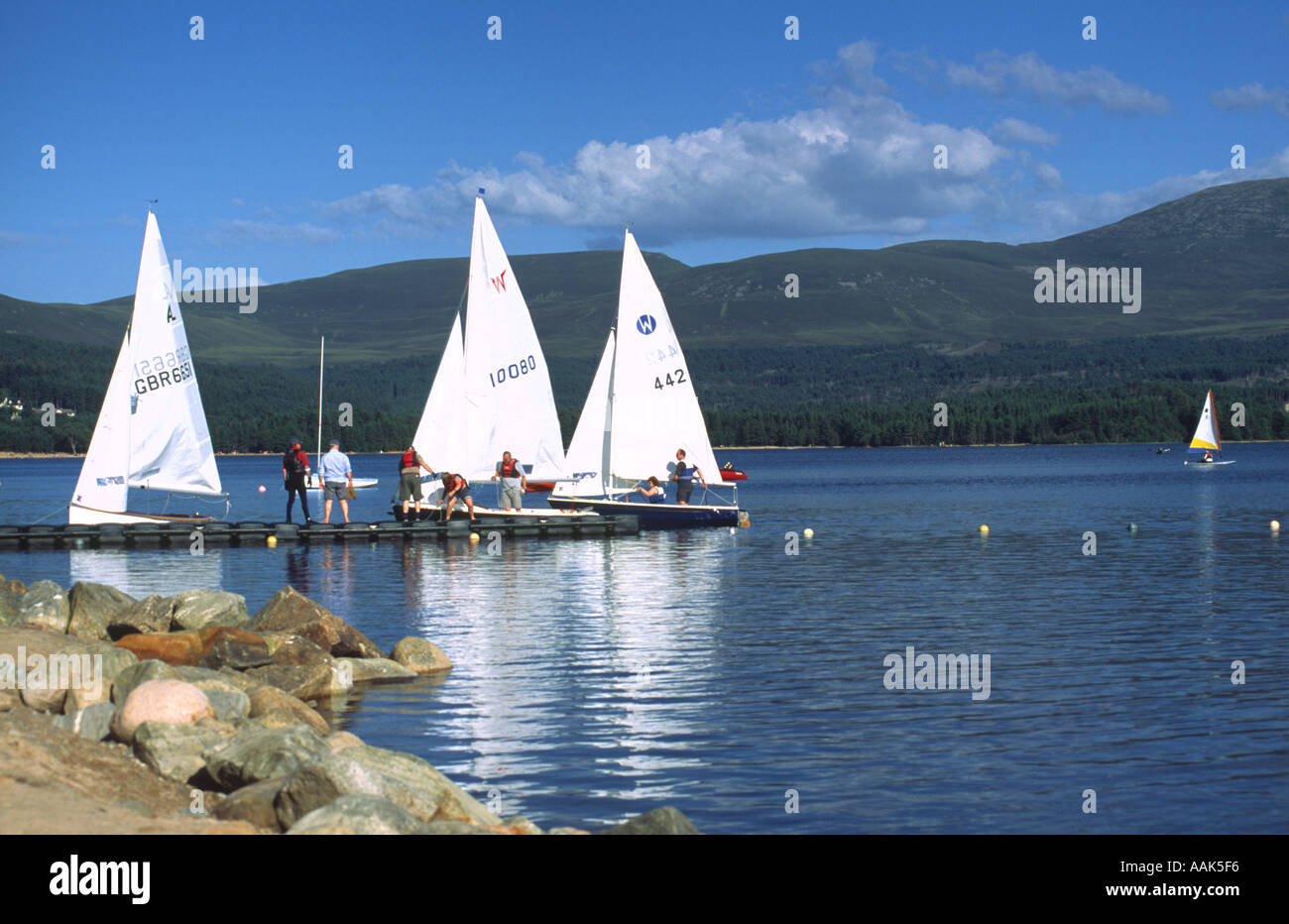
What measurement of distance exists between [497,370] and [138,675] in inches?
997

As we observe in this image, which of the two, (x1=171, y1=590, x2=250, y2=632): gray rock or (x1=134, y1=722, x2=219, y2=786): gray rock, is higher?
(x1=171, y1=590, x2=250, y2=632): gray rock

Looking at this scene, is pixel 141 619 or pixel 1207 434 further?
pixel 1207 434

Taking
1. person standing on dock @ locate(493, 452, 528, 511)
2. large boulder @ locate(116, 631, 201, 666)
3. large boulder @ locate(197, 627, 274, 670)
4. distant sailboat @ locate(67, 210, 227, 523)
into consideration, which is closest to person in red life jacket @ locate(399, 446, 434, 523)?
person standing on dock @ locate(493, 452, 528, 511)

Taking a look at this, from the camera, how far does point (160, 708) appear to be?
1298 cm

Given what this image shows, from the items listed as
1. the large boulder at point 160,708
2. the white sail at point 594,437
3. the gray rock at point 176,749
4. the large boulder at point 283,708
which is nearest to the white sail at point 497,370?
the white sail at point 594,437

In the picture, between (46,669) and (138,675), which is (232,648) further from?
(138,675)

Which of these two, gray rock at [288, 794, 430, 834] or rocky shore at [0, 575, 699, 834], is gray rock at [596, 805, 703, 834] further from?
gray rock at [288, 794, 430, 834]

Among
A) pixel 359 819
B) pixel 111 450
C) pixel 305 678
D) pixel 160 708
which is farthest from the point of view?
pixel 111 450

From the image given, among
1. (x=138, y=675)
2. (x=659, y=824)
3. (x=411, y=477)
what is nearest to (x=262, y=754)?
(x=659, y=824)

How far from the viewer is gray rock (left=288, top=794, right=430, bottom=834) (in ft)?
30.2

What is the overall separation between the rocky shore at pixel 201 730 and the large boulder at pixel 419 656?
19 mm

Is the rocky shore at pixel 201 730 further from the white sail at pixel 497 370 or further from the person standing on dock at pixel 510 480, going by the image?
the white sail at pixel 497 370

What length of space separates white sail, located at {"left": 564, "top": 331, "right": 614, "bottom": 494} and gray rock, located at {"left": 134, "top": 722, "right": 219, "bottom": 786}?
30.0 meters
